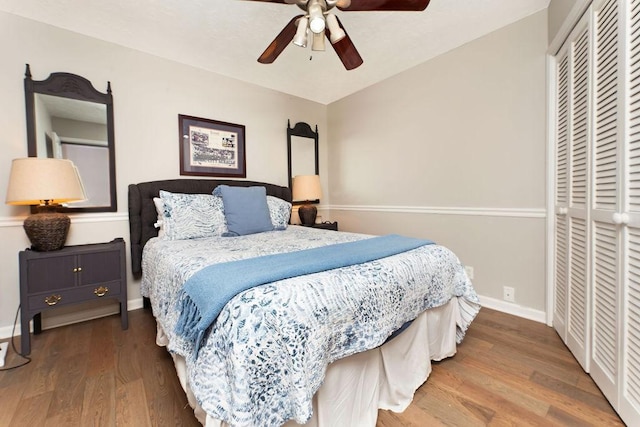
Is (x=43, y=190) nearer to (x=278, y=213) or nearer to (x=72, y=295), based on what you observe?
(x=72, y=295)

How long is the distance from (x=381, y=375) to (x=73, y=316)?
2575mm

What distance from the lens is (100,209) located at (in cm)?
244

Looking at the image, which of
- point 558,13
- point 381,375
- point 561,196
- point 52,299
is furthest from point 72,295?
point 558,13

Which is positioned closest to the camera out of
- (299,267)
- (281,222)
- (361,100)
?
(299,267)

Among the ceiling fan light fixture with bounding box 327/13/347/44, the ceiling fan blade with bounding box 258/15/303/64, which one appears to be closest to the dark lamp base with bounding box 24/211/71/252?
the ceiling fan blade with bounding box 258/15/303/64

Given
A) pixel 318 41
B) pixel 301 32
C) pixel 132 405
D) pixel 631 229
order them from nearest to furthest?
pixel 631 229
pixel 132 405
pixel 301 32
pixel 318 41

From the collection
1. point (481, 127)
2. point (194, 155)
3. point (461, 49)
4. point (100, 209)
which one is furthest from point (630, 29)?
point (100, 209)

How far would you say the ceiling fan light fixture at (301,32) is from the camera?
64.0 inches

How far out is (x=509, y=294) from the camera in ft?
7.80

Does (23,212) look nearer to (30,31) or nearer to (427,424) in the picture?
(30,31)

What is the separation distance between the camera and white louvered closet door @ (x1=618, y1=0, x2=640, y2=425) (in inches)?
45.7

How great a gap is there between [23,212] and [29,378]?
1.28 m

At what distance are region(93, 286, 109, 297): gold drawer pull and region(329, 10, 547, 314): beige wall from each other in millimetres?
2734

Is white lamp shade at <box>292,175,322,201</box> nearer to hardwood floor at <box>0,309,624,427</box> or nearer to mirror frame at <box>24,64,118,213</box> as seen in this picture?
mirror frame at <box>24,64,118,213</box>
